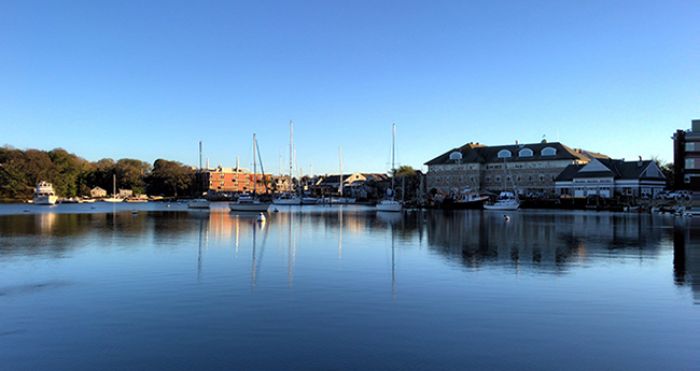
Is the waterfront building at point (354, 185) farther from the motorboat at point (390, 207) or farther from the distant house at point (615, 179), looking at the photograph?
the motorboat at point (390, 207)

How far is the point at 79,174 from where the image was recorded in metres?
143

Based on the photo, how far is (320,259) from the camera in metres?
20.5

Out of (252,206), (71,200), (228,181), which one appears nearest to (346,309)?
(252,206)

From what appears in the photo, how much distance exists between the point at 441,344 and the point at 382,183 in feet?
475

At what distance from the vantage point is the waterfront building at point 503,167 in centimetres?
9866

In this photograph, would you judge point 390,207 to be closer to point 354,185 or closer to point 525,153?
point 525,153

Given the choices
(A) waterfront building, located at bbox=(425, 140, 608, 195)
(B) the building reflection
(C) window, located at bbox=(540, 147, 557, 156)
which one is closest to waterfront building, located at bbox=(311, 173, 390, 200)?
(A) waterfront building, located at bbox=(425, 140, 608, 195)

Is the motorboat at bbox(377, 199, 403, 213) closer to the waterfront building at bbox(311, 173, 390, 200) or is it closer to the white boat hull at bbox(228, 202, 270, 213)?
the white boat hull at bbox(228, 202, 270, 213)

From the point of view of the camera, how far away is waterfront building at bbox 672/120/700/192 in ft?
247

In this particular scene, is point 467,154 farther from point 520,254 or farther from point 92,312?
point 92,312

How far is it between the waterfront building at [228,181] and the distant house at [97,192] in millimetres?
27907

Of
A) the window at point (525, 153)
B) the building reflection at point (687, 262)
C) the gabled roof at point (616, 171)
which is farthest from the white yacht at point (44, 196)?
the building reflection at point (687, 262)

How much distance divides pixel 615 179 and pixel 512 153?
2212 centimetres

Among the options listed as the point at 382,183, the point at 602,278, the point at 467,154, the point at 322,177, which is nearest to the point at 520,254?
the point at 602,278
